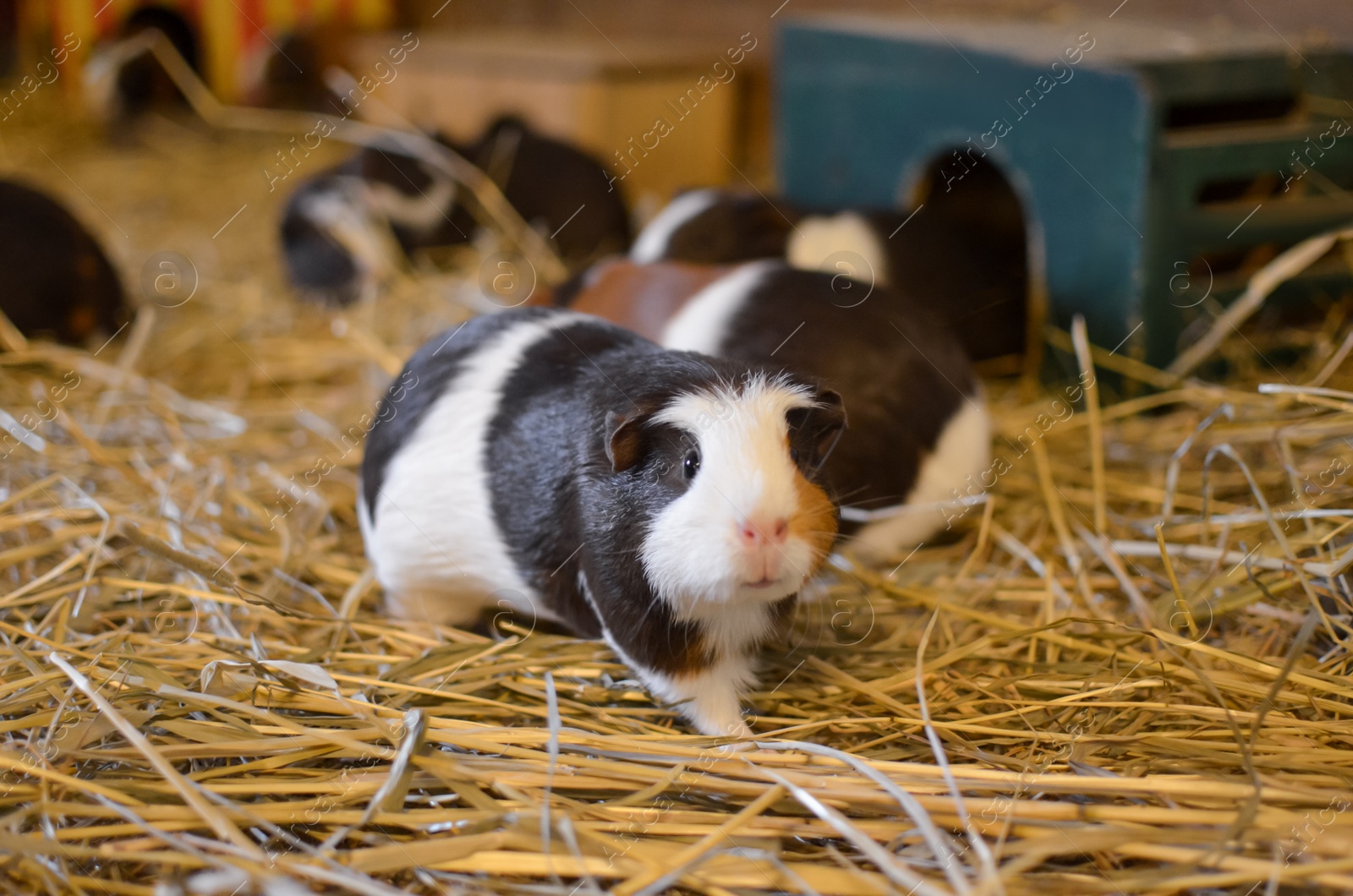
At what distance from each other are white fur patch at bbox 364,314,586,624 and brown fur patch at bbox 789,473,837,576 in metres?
0.46

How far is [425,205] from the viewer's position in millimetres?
3783

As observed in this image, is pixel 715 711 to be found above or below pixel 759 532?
below

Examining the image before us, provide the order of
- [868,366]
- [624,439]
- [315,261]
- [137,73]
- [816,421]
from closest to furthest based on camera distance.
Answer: [624,439], [816,421], [868,366], [315,261], [137,73]

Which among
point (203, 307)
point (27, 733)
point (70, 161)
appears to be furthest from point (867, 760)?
point (70, 161)

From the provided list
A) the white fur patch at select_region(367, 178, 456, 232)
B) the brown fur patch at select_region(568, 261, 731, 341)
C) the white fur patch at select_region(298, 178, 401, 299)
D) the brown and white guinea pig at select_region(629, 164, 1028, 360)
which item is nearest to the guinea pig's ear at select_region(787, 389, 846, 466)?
the brown fur patch at select_region(568, 261, 731, 341)

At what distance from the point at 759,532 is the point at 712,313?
82 cm

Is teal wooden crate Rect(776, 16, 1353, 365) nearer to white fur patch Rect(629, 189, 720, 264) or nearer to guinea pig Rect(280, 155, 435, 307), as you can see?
white fur patch Rect(629, 189, 720, 264)

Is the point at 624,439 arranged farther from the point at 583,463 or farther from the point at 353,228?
the point at 353,228

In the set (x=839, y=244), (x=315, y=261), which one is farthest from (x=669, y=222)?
(x=315, y=261)

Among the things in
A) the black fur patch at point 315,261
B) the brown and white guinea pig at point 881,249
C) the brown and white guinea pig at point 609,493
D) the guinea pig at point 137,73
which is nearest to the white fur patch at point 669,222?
the brown and white guinea pig at point 881,249

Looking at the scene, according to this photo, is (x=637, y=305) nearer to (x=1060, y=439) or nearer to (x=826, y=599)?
(x=826, y=599)

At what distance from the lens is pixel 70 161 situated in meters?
5.21

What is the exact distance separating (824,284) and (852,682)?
0.78 metres

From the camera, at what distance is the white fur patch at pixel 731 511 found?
120 centimetres
